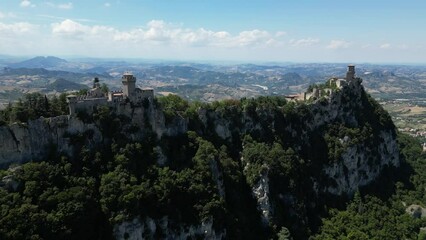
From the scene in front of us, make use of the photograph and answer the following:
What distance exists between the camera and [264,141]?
3979 inches

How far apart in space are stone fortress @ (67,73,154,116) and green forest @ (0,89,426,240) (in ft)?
5.59

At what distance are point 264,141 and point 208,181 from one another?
26.3m

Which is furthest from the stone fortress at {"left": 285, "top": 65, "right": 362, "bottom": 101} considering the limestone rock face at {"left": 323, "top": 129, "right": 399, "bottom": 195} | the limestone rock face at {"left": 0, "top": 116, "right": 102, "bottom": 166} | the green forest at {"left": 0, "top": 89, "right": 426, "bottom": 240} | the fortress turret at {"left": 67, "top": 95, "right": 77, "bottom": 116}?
the fortress turret at {"left": 67, "top": 95, "right": 77, "bottom": 116}

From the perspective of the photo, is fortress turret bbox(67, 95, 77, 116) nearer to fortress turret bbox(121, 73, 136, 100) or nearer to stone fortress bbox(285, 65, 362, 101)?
fortress turret bbox(121, 73, 136, 100)

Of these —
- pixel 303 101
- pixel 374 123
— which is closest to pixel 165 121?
pixel 303 101

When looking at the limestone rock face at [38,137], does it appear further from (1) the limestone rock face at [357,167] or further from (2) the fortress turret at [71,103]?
(1) the limestone rock face at [357,167]

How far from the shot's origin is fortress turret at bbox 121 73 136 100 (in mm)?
79000

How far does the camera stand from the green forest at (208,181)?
63881mm

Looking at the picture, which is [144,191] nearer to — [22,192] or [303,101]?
[22,192]

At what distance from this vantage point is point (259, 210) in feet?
283

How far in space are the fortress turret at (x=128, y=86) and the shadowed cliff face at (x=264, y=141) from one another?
7.39 ft

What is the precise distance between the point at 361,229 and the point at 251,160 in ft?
88.8

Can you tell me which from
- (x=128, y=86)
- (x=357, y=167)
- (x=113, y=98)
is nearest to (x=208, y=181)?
(x=128, y=86)

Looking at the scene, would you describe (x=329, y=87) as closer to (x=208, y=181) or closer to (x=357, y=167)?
(x=357, y=167)
